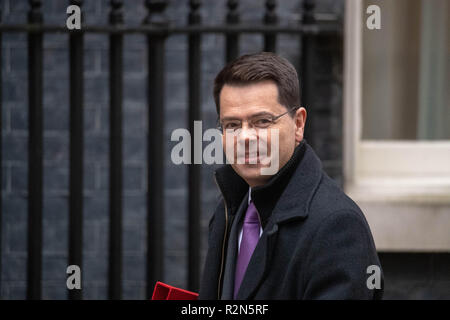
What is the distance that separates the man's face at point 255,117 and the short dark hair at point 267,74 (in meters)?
0.01

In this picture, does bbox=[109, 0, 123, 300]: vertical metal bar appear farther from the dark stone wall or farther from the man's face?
the man's face

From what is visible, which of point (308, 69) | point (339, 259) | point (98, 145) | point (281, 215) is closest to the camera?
point (339, 259)

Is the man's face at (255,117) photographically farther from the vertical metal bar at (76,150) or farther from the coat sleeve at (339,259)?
the vertical metal bar at (76,150)

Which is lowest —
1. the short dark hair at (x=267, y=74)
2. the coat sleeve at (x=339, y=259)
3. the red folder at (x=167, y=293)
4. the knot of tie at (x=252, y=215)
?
the red folder at (x=167, y=293)

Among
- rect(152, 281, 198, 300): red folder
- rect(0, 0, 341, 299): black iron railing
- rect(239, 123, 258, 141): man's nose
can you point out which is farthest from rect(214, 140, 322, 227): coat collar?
rect(0, 0, 341, 299): black iron railing

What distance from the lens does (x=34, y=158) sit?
3.87 m

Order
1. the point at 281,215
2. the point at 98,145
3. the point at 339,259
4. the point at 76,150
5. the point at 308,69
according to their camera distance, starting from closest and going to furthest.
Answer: the point at 339,259 → the point at 281,215 → the point at 76,150 → the point at 308,69 → the point at 98,145

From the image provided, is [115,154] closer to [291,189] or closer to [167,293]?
[167,293]

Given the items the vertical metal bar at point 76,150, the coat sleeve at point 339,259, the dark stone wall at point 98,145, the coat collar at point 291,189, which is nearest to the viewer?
A: the coat sleeve at point 339,259

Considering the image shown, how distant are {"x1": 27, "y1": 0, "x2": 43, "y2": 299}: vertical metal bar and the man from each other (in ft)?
6.71

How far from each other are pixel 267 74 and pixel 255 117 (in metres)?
0.12

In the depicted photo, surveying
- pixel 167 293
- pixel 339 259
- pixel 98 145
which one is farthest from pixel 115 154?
pixel 339 259

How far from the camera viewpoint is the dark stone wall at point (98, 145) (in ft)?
15.2

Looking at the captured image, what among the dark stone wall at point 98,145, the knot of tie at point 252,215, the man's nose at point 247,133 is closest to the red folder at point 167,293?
the knot of tie at point 252,215
